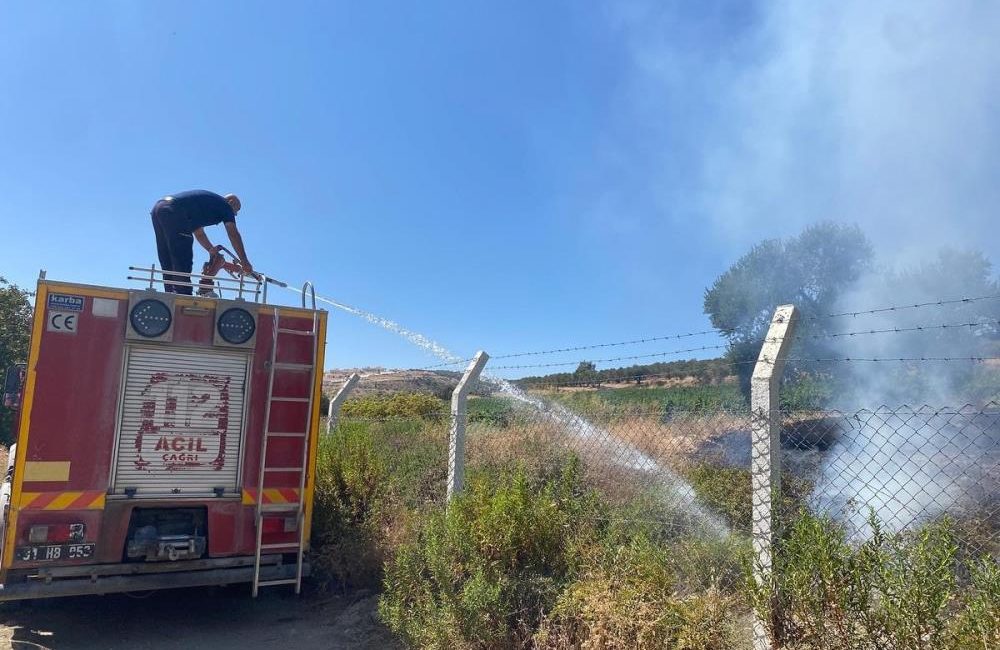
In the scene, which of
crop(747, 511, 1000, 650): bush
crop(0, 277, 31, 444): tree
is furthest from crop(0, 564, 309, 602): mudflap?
crop(0, 277, 31, 444): tree

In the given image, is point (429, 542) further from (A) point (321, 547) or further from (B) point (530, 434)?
(B) point (530, 434)

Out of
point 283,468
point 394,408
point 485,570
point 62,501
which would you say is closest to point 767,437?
point 485,570

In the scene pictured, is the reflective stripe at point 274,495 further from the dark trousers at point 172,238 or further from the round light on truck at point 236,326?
the dark trousers at point 172,238

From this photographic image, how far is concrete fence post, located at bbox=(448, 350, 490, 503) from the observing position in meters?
6.05

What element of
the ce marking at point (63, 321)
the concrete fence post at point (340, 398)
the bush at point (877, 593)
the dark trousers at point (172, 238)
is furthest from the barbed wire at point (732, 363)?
the ce marking at point (63, 321)

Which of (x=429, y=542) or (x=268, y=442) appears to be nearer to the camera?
(x=429, y=542)

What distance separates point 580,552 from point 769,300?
27110 millimetres

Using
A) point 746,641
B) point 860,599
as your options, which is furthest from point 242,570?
point 860,599

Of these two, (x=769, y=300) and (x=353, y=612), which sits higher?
(x=769, y=300)

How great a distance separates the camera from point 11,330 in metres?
20.0

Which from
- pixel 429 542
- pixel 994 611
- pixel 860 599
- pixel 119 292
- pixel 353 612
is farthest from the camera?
pixel 353 612

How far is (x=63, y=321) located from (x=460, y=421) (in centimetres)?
346

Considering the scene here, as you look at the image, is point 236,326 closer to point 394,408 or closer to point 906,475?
point 906,475

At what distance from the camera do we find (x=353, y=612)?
6.14 metres
